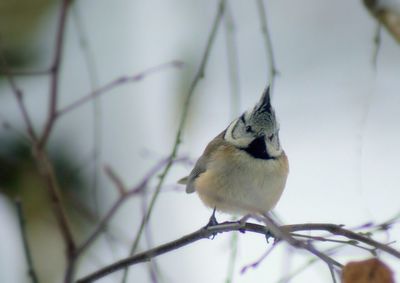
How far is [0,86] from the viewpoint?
5887 mm

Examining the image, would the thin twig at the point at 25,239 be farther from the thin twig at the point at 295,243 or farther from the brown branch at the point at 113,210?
the thin twig at the point at 295,243

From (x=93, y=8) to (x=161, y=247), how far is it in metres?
4.18

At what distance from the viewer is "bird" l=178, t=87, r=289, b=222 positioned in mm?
3393

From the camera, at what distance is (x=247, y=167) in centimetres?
351

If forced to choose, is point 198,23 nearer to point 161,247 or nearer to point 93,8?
point 93,8

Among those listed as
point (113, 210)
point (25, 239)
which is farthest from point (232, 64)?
point (25, 239)

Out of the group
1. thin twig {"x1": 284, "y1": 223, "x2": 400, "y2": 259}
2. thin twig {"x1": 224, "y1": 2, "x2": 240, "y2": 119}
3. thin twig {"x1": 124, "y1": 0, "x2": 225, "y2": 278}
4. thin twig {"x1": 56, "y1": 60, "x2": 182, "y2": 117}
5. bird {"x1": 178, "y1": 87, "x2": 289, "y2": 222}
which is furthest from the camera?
bird {"x1": 178, "y1": 87, "x2": 289, "y2": 222}

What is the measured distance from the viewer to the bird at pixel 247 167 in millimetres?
3393

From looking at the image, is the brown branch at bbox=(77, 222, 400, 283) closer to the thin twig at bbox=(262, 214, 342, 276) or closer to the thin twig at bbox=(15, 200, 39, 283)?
the thin twig at bbox=(262, 214, 342, 276)

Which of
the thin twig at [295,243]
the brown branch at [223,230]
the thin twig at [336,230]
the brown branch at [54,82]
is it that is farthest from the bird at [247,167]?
the thin twig at [295,243]

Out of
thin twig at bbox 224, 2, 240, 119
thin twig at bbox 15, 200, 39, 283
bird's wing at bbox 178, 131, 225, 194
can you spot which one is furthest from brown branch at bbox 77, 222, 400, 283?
bird's wing at bbox 178, 131, 225, 194

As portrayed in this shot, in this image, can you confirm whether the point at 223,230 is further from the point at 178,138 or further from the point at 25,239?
the point at 25,239

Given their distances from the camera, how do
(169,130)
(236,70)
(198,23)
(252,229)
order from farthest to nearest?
1. (198,23)
2. (169,130)
3. (236,70)
4. (252,229)

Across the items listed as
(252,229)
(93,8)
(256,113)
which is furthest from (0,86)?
(252,229)
